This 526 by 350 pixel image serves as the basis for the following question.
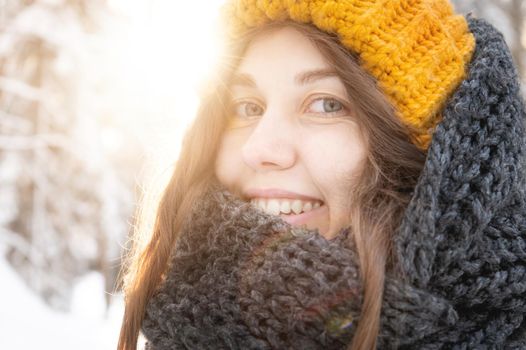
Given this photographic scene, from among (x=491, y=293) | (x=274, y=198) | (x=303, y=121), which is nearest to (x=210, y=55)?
(x=303, y=121)

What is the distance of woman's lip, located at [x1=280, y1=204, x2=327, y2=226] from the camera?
1.57 metres

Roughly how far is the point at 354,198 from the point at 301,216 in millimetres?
167

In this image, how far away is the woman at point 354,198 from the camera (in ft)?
4.40

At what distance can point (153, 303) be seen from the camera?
1.64 m

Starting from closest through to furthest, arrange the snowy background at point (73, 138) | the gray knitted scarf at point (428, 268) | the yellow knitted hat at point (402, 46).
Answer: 1. the gray knitted scarf at point (428, 268)
2. the yellow knitted hat at point (402, 46)
3. the snowy background at point (73, 138)

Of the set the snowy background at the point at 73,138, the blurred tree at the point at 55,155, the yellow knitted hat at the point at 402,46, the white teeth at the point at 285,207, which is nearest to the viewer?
the yellow knitted hat at the point at 402,46

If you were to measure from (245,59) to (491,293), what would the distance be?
943mm

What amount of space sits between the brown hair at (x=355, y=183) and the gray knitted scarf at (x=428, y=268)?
4 cm

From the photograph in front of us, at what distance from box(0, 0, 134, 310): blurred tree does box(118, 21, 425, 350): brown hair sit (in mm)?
3990

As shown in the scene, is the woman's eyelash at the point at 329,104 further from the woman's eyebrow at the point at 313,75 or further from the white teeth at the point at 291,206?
the white teeth at the point at 291,206

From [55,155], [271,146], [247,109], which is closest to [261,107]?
[247,109]

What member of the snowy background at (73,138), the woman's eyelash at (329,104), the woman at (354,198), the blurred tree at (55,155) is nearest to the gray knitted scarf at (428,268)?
the woman at (354,198)

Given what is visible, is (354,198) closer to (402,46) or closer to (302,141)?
(302,141)

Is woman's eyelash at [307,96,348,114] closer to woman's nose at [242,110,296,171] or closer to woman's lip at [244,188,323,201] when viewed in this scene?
woman's nose at [242,110,296,171]
